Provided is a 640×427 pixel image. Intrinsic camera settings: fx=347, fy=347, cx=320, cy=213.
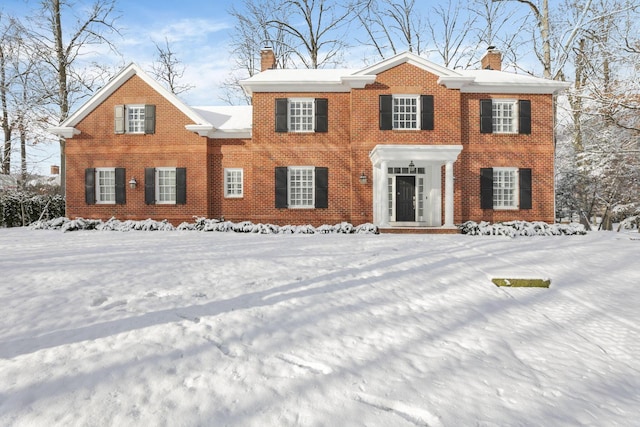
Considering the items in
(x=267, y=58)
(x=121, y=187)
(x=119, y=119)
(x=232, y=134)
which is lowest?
(x=121, y=187)

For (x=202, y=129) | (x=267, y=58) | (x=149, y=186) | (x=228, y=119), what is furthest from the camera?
(x=267, y=58)

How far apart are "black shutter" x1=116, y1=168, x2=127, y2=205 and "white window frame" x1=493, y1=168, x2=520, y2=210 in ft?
53.0

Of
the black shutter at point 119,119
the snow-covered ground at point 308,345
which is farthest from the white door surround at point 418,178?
the black shutter at point 119,119

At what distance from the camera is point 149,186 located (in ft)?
50.5

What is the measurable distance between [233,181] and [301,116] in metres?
4.28

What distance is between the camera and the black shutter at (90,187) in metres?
15.5

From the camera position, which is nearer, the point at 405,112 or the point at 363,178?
the point at 363,178

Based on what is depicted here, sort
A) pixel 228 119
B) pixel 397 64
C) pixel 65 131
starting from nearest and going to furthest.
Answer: pixel 397 64, pixel 65 131, pixel 228 119

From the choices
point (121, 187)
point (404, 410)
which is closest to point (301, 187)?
point (121, 187)

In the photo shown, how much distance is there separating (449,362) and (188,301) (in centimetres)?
311

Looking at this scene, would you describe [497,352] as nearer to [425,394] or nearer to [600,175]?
[425,394]

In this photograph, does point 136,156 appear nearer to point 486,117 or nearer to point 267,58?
point 267,58

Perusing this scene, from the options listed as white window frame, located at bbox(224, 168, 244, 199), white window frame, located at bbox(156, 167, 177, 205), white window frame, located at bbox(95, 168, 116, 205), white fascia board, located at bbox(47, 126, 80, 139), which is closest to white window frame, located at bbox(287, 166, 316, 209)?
white window frame, located at bbox(224, 168, 244, 199)

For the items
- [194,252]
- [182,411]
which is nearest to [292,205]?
[194,252]
